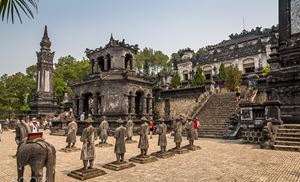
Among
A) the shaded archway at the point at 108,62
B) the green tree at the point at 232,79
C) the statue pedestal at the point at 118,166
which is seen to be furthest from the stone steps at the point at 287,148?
the green tree at the point at 232,79

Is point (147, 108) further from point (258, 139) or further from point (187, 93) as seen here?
point (258, 139)

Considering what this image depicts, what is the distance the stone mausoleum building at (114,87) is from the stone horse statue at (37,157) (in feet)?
57.5

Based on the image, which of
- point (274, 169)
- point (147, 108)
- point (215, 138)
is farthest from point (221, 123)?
point (274, 169)

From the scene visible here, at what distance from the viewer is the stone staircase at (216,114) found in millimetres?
19266

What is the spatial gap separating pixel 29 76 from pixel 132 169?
1879 inches

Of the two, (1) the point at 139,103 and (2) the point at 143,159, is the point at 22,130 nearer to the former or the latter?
(2) the point at 143,159

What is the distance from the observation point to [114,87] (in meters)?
23.2

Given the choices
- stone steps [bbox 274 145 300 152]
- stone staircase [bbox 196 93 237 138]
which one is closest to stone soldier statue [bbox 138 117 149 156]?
stone steps [bbox 274 145 300 152]

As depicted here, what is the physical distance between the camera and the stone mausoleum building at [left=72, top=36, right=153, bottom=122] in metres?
23.1

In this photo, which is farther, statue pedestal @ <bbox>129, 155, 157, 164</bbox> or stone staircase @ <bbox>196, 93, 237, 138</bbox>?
stone staircase @ <bbox>196, 93, 237, 138</bbox>

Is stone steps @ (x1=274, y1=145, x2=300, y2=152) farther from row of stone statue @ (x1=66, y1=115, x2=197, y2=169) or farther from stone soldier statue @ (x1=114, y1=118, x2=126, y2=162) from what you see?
stone soldier statue @ (x1=114, y1=118, x2=126, y2=162)

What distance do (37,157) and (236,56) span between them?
47.5m

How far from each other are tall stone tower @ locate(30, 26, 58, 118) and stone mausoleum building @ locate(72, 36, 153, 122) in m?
12.8

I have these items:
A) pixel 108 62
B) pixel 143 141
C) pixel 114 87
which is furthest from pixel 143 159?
pixel 108 62
